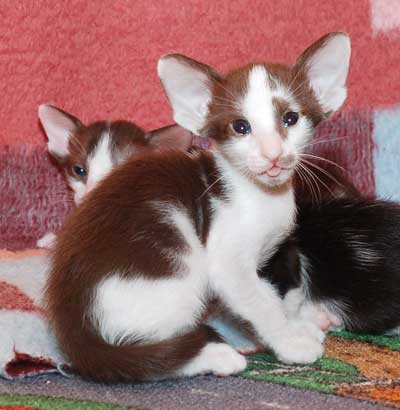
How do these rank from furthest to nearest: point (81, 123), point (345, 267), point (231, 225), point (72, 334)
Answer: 1. point (81, 123)
2. point (345, 267)
3. point (231, 225)
4. point (72, 334)

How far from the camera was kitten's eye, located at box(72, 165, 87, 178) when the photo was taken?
244 centimetres

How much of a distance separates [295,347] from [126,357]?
369 millimetres

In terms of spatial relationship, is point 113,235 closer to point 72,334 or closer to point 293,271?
point 72,334

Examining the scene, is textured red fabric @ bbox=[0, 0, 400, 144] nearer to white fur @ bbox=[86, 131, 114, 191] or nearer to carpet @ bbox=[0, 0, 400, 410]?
carpet @ bbox=[0, 0, 400, 410]

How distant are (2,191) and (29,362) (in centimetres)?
102

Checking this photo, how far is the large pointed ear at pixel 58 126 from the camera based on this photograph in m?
2.44

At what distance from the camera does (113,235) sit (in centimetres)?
163

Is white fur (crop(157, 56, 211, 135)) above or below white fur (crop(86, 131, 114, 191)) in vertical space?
above

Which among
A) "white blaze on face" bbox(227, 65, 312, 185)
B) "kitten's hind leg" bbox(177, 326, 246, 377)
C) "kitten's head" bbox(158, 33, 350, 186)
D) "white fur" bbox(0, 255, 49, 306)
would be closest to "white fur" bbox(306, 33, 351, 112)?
"kitten's head" bbox(158, 33, 350, 186)

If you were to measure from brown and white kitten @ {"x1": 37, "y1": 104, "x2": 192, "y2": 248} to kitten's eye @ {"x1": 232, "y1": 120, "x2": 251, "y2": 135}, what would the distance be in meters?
0.60

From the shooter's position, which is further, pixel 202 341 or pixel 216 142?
pixel 216 142

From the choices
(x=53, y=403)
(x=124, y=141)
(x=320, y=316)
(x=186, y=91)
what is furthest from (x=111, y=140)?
(x=53, y=403)

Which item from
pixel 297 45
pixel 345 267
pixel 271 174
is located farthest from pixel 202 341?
pixel 297 45

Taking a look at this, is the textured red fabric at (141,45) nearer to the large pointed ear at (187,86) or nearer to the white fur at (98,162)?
the white fur at (98,162)
